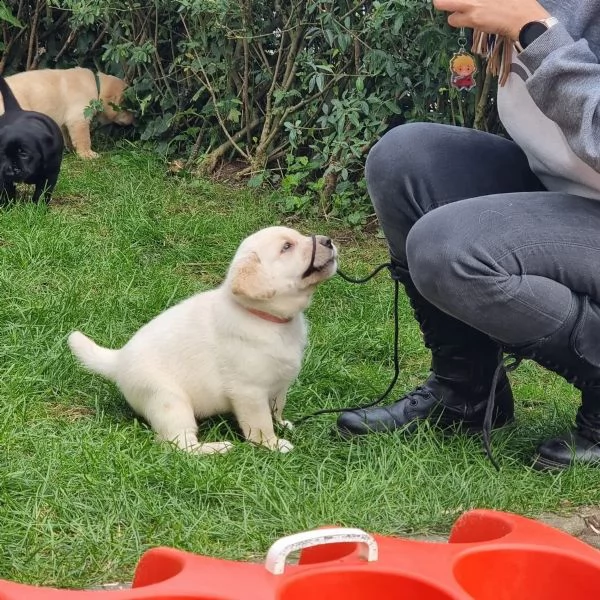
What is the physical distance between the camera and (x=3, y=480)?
223 cm

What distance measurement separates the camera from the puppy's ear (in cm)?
260

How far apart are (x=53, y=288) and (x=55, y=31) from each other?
414cm

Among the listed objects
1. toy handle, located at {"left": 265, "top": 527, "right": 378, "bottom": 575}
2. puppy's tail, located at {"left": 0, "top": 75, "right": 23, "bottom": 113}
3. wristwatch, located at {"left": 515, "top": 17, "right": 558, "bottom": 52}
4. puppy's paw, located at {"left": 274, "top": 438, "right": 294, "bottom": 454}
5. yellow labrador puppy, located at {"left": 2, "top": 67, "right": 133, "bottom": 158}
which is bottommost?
yellow labrador puppy, located at {"left": 2, "top": 67, "right": 133, "bottom": 158}

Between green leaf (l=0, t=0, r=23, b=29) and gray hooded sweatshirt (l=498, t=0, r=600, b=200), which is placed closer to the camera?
gray hooded sweatshirt (l=498, t=0, r=600, b=200)

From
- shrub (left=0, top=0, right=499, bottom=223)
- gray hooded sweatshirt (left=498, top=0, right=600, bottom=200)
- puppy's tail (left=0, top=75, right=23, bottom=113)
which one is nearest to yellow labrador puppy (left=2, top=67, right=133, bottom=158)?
shrub (left=0, top=0, right=499, bottom=223)

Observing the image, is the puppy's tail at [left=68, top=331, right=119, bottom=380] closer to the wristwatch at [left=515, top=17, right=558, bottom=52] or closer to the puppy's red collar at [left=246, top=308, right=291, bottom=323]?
the puppy's red collar at [left=246, top=308, right=291, bottom=323]

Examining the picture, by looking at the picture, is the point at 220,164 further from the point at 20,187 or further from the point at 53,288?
the point at 53,288

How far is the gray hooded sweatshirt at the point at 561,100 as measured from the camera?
2.09 m

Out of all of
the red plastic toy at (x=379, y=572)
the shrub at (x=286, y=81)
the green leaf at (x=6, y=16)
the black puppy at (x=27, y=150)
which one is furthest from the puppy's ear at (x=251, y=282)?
the green leaf at (x=6, y=16)

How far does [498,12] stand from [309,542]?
1.35 m

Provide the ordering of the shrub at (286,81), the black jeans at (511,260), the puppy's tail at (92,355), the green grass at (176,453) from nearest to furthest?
the green grass at (176,453) → the black jeans at (511,260) → the puppy's tail at (92,355) → the shrub at (286,81)

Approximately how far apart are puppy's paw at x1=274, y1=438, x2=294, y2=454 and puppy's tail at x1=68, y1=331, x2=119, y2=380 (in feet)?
1.75


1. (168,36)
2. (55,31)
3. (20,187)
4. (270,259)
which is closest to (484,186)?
(270,259)

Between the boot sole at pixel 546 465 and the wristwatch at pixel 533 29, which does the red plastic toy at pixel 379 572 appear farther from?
the wristwatch at pixel 533 29
